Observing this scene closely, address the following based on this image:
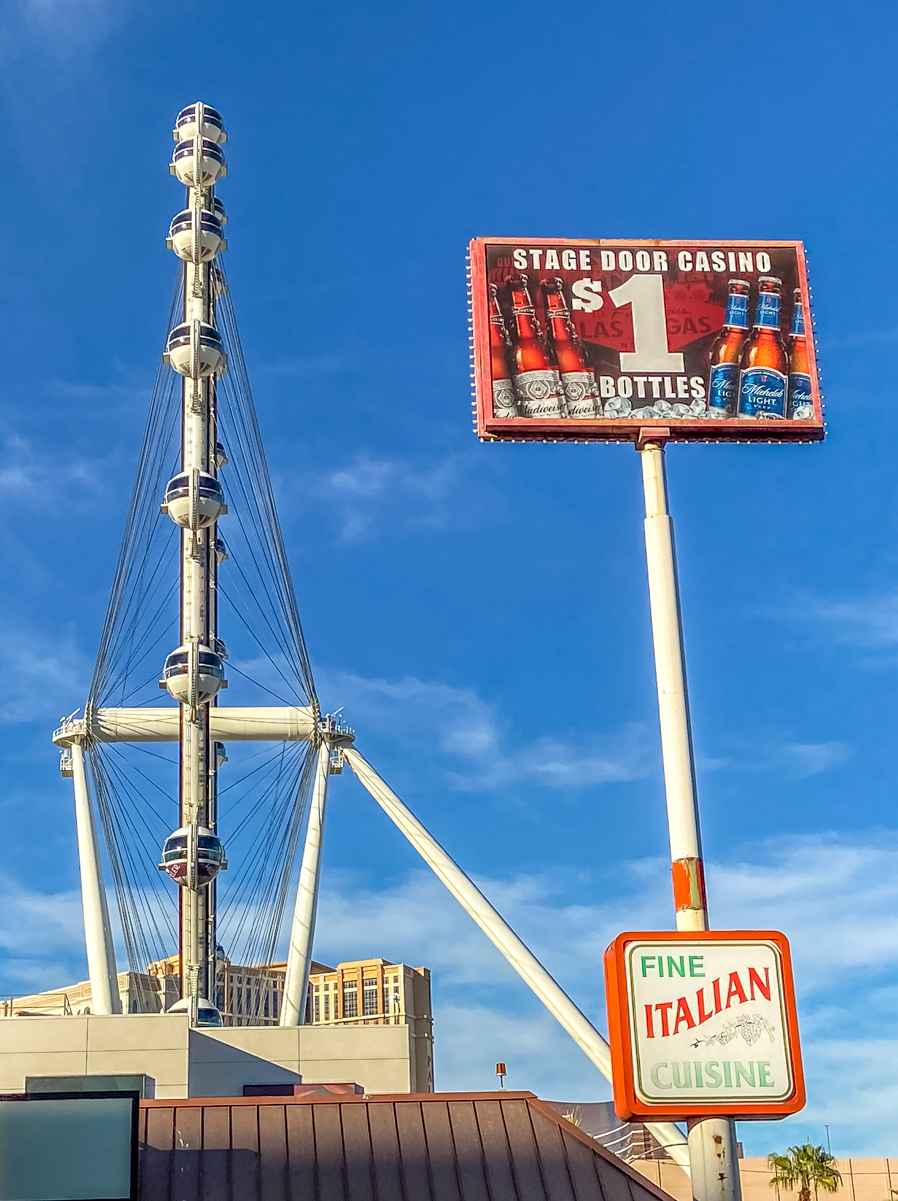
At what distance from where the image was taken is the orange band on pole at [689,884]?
22000mm

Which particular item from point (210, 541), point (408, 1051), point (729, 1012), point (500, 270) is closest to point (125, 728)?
point (210, 541)

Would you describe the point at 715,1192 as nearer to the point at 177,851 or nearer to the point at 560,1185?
the point at 560,1185

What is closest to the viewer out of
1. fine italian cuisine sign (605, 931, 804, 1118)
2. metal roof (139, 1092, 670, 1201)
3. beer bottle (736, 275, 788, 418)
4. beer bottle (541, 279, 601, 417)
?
fine italian cuisine sign (605, 931, 804, 1118)

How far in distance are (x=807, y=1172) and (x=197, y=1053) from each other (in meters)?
38.6

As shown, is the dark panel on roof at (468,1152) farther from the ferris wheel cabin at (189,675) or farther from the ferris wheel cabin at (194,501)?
the ferris wheel cabin at (194,501)

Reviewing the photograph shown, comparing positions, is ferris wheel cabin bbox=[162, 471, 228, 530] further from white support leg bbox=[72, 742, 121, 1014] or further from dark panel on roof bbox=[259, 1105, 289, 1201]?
dark panel on roof bbox=[259, 1105, 289, 1201]

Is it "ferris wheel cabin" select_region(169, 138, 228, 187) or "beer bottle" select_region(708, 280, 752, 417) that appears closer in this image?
"beer bottle" select_region(708, 280, 752, 417)

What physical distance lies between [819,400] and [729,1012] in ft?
32.8

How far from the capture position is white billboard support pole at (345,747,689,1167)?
59.1 meters

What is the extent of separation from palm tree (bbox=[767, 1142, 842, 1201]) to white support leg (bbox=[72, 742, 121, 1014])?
35051 millimetres

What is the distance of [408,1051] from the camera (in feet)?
180

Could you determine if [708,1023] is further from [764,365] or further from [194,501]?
[194,501]

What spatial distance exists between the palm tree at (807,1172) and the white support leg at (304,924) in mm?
27223

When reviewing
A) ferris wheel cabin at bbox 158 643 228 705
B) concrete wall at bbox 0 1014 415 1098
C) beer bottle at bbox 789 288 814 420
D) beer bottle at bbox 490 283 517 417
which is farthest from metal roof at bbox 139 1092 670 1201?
ferris wheel cabin at bbox 158 643 228 705
